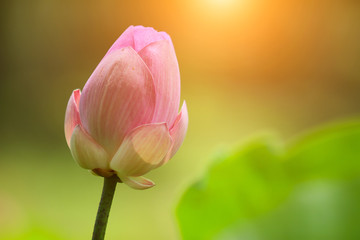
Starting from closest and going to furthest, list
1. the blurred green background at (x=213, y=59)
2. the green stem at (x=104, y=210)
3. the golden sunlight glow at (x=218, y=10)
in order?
the green stem at (x=104, y=210), the blurred green background at (x=213, y=59), the golden sunlight glow at (x=218, y=10)

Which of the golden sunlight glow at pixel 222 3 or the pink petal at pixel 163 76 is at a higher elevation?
the golden sunlight glow at pixel 222 3

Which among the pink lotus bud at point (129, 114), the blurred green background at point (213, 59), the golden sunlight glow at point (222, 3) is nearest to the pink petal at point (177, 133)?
the pink lotus bud at point (129, 114)

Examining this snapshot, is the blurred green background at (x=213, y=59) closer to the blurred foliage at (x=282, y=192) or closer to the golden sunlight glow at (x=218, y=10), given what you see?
the golden sunlight glow at (x=218, y=10)

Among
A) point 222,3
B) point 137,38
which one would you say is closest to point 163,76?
point 137,38

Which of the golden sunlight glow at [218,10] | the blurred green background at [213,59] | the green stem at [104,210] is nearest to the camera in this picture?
the green stem at [104,210]

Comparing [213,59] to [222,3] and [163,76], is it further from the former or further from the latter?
[163,76]

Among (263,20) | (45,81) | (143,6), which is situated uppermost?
(263,20)

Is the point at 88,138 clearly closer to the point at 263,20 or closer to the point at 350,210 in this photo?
the point at 350,210

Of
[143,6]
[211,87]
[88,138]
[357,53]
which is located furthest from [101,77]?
[357,53]
